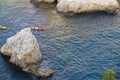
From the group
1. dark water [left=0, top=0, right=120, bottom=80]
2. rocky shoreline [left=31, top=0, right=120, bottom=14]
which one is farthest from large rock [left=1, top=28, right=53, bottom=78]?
rocky shoreline [left=31, top=0, right=120, bottom=14]

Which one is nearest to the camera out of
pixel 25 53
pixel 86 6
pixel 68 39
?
pixel 25 53

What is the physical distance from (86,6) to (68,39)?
1737 cm

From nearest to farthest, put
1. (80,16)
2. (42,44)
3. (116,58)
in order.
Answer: (116,58) → (42,44) → (80,16)

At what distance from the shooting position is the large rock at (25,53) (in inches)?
2579

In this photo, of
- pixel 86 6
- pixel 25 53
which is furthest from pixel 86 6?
pixel 25 53

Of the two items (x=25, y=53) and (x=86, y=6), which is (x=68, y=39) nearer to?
(x=25, y=53)

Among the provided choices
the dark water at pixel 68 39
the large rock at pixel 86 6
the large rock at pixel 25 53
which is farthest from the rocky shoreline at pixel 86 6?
the large rock at pixel 25 53

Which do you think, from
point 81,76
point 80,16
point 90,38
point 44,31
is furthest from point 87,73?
point 80,16

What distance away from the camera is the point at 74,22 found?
87.8 meters

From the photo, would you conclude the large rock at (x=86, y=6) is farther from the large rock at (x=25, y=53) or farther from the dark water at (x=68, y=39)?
the large rock at (x=25, y=53)

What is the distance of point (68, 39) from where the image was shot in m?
78.6

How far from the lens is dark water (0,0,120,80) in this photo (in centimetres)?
6675

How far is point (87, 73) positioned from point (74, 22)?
80.8ft

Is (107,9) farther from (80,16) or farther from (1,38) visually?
(1,38)
